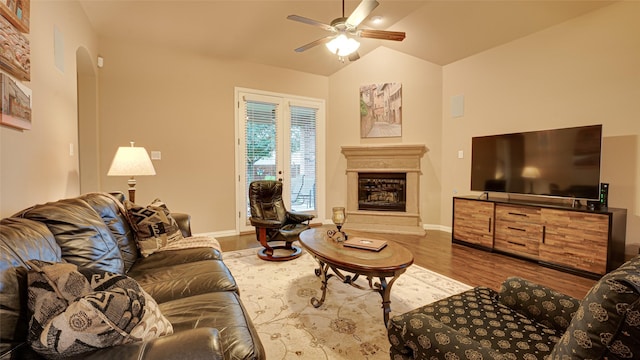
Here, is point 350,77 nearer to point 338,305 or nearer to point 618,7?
point 618,7

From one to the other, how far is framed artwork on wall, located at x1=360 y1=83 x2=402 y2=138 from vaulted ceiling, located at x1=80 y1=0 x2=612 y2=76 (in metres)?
0.89

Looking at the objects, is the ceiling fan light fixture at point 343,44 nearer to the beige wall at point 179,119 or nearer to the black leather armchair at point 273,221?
the black leather armchair at point 273,221

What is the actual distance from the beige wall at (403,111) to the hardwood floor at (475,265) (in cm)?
120

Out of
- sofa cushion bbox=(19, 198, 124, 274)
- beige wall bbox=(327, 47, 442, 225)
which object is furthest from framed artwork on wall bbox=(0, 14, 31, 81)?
beige wall bbox=(327, 47, 442, 225)

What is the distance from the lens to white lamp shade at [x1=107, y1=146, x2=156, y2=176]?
294 centimetres

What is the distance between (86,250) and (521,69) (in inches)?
205

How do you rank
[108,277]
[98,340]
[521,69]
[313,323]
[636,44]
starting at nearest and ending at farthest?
1. [98,340]
2. [108,277]
3. [313,323]
4. [636,44]
5. [521,69]

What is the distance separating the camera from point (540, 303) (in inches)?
54.1

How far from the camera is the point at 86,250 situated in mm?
1453

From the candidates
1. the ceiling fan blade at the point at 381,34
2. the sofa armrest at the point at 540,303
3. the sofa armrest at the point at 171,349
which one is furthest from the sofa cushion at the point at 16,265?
the ceiling fan blade at the point at 381,34

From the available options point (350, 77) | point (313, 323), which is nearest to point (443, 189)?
point (350, 77)

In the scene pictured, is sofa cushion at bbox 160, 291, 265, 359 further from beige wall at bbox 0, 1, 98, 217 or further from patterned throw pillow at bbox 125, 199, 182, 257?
beige wall at bbox 0, 1, 98, 217

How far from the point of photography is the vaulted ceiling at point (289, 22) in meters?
3.39

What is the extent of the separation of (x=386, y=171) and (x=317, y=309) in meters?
3.41
